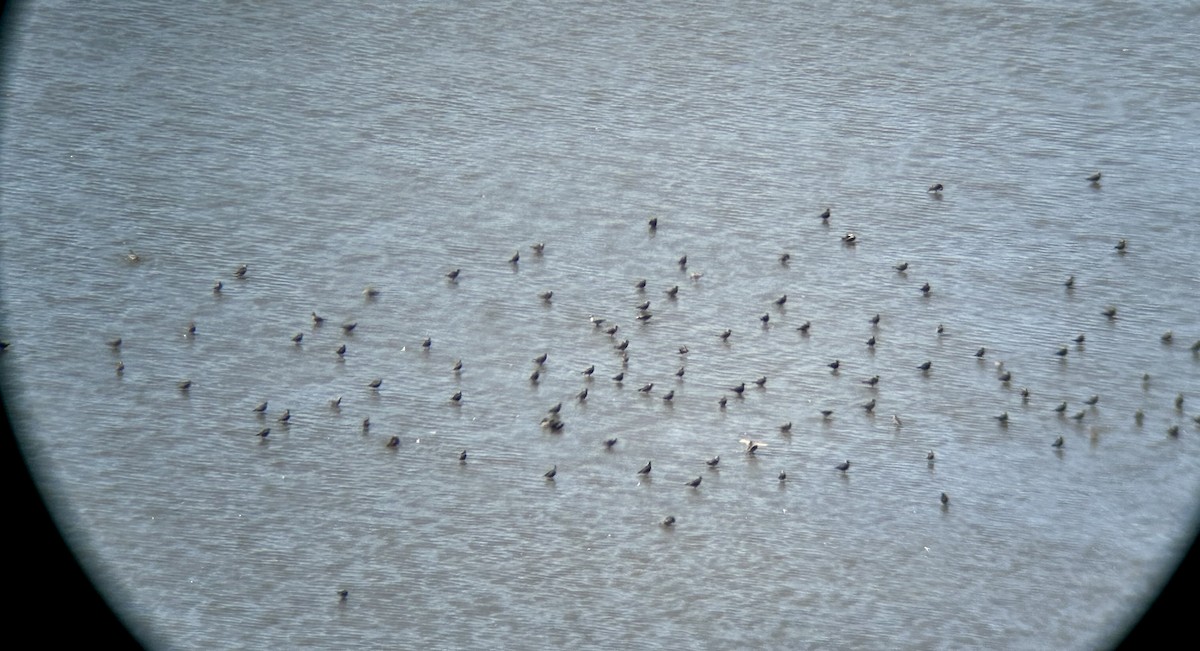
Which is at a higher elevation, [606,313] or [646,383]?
[606,313]

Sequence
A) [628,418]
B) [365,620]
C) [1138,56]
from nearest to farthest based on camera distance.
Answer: [365,620] → [628,418] → [1138,56]

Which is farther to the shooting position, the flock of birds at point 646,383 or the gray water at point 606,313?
the flock of birds at point 646,383

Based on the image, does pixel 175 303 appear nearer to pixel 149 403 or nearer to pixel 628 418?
pixel 149 403

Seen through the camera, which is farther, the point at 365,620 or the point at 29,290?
the point at 29,290

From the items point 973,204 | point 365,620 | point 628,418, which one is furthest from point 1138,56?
point 365,620
